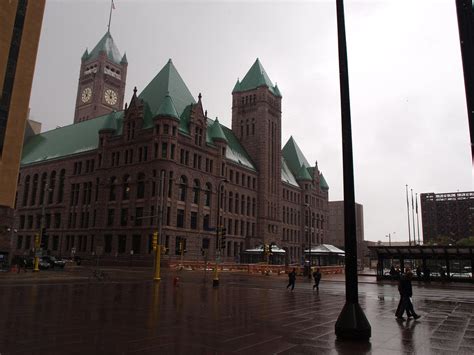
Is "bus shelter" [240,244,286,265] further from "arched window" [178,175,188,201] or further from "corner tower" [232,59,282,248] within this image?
"corner tower" [232,59,282,248]

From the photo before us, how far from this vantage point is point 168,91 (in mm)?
74250

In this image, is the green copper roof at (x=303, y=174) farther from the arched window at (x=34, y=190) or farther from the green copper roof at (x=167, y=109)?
the arched window at (x=34, y=190)

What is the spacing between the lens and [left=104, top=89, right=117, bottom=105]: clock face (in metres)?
129

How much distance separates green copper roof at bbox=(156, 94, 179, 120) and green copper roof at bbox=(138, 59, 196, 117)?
12.9 ft

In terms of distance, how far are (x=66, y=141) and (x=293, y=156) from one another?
6309 cm

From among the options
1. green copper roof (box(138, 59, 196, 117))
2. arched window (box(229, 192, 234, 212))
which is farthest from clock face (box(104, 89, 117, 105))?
arched window (box(229, 192, 234, 212))

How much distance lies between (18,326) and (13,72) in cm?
4632

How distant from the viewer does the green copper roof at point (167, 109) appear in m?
66.6

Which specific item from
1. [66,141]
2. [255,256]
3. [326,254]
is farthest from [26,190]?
[326,254]

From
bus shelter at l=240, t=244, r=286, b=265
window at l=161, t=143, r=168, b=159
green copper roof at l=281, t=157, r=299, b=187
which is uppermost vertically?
green copper roof at l=281, t=157, r=299, b=187

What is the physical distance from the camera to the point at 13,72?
161ft

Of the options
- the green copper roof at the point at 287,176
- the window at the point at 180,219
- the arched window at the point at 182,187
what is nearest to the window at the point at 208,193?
the arched window at the point at 182,187

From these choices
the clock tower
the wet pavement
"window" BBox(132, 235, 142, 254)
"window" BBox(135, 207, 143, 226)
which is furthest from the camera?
the clock tower

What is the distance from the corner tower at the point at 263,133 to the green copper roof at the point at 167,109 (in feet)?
100
